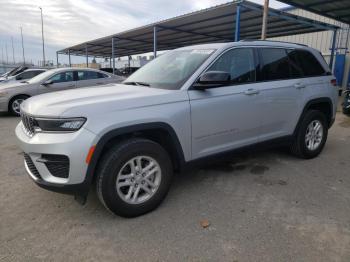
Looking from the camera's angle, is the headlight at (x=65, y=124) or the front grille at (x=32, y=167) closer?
the headlight at (x=65, y=124)

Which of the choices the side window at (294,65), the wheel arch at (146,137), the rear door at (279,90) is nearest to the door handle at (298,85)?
the rear door at (279,90)

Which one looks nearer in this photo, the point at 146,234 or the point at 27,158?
the point at 146,234

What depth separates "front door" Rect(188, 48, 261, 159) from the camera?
3180mm

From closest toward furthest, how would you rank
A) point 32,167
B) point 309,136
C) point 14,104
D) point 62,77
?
point 32,167
point 309,136
point 14,104
point 62,77

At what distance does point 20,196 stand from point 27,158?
2.85ft

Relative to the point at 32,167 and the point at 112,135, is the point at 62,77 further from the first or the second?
the point at 112,135

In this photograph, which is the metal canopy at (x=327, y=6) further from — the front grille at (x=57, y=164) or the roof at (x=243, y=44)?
the front grille at (x=57, y=164)

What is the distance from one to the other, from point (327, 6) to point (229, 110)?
1019cm

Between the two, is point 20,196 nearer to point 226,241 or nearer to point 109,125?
point 109,125

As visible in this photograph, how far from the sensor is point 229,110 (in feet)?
11.2

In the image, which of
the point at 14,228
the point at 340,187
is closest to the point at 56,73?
the point at 14,228

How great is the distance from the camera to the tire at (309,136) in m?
4.44

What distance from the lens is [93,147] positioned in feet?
8.12

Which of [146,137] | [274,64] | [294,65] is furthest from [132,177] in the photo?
[294,65]
